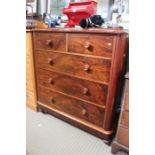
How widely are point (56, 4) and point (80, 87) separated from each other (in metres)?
1.16

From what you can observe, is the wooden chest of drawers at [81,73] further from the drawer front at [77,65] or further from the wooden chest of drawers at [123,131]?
the wooden chest of drawers at [123,131]

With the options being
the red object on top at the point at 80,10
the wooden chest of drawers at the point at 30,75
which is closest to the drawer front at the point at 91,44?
the red object on top at the point at 80,10

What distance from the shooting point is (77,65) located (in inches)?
57.1

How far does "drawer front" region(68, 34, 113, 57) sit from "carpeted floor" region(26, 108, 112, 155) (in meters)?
0.80

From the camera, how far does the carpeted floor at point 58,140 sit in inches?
54.9

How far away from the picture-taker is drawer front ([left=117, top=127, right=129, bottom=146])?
127cm

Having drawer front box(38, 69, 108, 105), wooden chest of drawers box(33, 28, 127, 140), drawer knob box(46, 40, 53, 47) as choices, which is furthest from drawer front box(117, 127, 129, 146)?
drawer knob box(46, 40, 53, 47)

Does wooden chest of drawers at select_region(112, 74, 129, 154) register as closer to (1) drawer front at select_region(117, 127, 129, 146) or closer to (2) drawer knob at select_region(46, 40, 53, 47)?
(1) drawer front at select_region(117, 127, 129, 146)

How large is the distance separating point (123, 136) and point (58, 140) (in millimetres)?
595

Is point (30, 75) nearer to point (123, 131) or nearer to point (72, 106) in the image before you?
point (72, 106)
